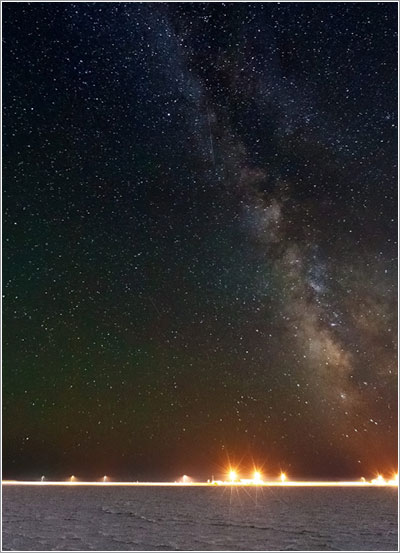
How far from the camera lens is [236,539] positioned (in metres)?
41.4

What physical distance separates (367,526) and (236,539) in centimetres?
1782

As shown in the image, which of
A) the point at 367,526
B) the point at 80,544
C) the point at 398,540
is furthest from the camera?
the point at 367,526

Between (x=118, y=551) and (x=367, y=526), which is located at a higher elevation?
(x=118, y=551)

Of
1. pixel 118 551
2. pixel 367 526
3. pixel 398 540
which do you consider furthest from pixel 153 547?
pixel 367 526

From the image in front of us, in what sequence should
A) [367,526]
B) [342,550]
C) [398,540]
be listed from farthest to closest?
[367,526], [398,540], [342,550]

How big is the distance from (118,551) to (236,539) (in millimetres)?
10004

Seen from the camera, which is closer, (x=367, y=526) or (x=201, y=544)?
(x=201, y=544)

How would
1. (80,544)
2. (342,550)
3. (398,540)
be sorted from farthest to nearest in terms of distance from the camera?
(398,540) < (80,544) < (342,550)

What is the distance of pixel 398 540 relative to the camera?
41.2m

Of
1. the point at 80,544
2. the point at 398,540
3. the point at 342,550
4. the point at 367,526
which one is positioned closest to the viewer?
the point at 342,550

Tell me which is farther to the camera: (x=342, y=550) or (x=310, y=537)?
(x=310, y=537)

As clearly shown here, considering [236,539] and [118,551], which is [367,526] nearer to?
[236,539]

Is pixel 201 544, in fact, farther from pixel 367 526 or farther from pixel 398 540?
pixel 367 526

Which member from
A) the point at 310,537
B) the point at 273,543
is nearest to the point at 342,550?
the point at 273,543
